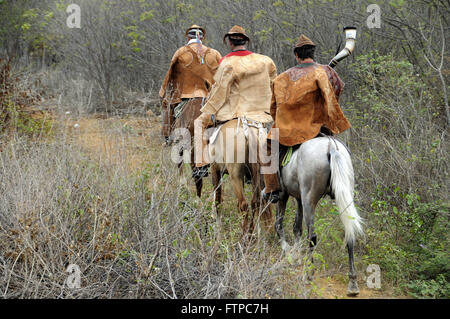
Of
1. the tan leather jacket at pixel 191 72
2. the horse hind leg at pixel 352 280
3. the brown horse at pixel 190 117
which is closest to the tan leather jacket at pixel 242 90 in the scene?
the brown horse at pixel 190 117

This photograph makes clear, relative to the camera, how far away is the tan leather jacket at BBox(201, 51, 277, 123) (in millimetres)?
5840

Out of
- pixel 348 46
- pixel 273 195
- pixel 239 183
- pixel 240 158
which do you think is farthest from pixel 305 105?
pixel 239 183

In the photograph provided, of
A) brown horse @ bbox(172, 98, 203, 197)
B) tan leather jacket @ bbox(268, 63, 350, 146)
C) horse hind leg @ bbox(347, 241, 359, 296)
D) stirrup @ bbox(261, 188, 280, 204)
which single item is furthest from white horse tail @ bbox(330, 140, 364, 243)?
brown horse @ bbox(172, 98, 203, 197)

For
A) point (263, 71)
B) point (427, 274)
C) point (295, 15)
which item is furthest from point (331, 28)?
point (427, 274)

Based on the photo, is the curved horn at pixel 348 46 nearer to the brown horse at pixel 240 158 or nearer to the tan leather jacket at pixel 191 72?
the brown horse at pixel 240 158

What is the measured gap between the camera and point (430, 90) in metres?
7.67

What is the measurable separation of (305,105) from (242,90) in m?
0.94

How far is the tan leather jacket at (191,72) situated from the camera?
7.23m

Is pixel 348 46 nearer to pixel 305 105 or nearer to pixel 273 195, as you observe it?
pixel 305 105

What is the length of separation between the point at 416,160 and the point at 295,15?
4146 millimetres

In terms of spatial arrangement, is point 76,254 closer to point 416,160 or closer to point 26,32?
point 416,160

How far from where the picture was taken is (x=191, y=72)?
7.29 m

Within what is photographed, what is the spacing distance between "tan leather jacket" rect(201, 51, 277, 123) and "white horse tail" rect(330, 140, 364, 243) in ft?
4.66

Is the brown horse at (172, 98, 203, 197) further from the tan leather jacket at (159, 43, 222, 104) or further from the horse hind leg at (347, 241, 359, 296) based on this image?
the horse hind leg at (347, 241, 359, 296)
